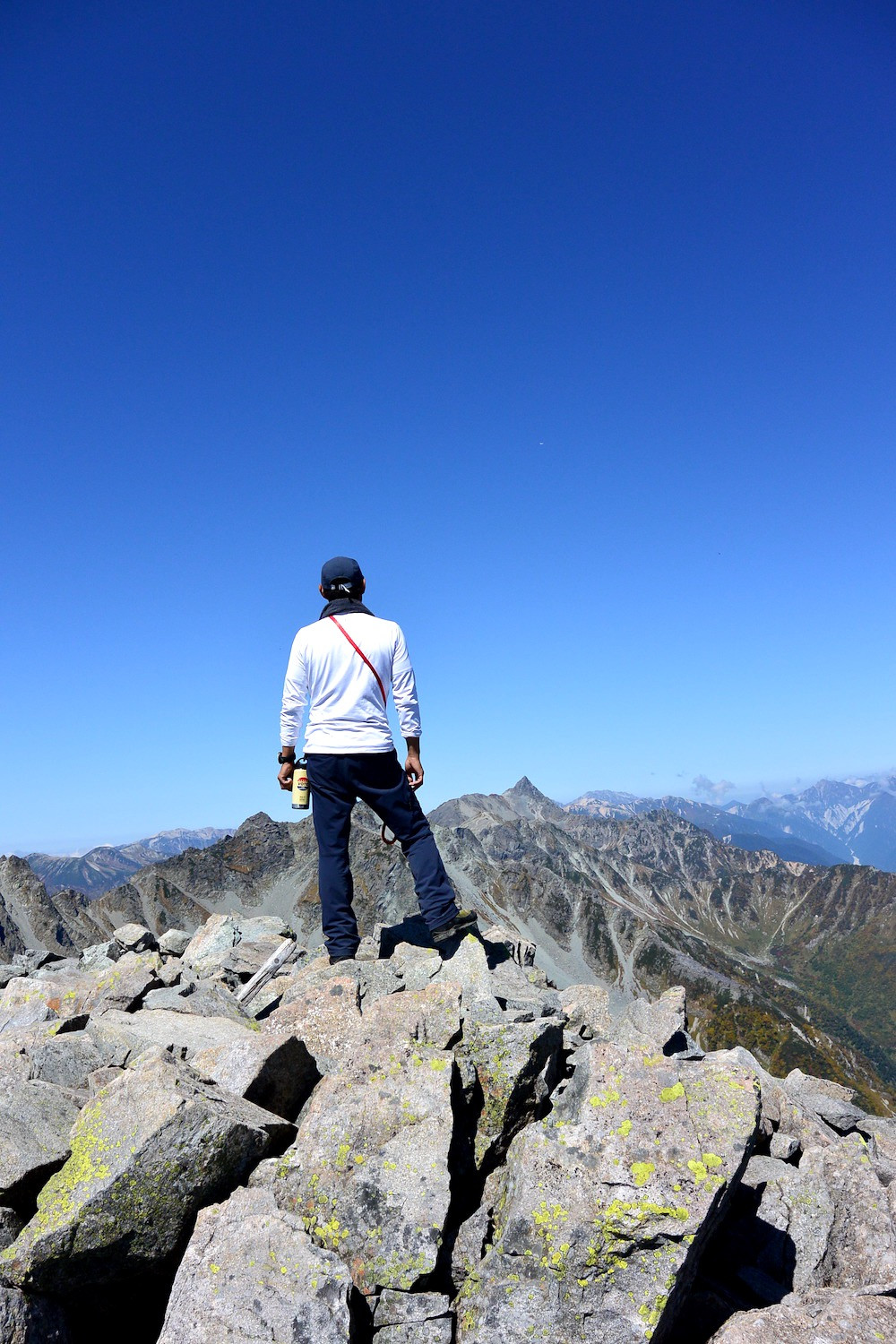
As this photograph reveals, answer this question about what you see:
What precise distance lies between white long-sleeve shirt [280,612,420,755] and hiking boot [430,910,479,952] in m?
2.89

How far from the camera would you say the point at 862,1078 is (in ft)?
590

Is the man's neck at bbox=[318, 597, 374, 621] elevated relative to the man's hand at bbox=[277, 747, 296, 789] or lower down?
elevated

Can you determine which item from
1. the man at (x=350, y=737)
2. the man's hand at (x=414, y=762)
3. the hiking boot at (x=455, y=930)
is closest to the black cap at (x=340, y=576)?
the man at (x=350, y=737)

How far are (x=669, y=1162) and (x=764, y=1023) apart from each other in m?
194

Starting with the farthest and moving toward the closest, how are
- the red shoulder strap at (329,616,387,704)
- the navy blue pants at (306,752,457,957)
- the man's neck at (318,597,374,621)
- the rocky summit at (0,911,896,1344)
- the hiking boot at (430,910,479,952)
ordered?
the hiking boot at (430,910,479,952), the man's neck at (318,597,374,621), the navy blue pants at (306,752,457,957), the red shoulder strap at (329,616,387,704), the rocky summit at (0,911,896,1344)

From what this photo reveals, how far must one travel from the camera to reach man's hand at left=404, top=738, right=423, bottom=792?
33.5ft

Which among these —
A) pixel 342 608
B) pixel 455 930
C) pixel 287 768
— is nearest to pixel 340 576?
pixel 342 608

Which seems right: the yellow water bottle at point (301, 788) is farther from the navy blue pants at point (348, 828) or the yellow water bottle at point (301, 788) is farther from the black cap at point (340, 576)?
the black cap at point (340, 576)

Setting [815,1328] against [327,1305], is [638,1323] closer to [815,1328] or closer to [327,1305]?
[815,1328]

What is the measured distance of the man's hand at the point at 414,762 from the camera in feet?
33.5

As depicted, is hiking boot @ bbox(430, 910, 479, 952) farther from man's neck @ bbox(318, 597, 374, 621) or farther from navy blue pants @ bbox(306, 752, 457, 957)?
man's neck @ bbox(318, 597, 374, 621)

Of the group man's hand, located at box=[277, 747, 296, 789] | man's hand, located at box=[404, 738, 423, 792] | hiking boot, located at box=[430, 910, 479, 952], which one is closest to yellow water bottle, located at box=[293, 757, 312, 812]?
man's hand, located at box=[277, 747, 296, 789]

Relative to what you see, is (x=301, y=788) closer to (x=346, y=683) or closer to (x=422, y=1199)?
(x=346, y=683)

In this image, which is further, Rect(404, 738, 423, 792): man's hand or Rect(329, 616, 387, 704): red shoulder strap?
Rect(404, 738, 423, 792): man's hand
